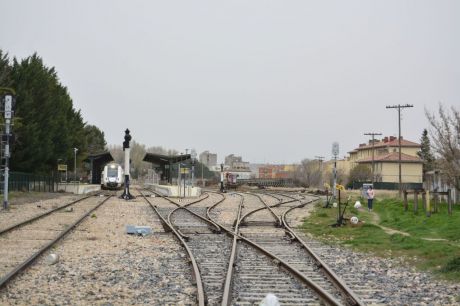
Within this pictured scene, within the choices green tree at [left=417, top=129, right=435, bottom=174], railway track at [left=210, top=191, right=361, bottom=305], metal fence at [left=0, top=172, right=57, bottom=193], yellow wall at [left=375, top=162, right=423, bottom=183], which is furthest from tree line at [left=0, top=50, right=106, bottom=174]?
yellow wall at [left=375, top=162, right=423, bottom=183]

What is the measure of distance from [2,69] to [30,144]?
788 cm

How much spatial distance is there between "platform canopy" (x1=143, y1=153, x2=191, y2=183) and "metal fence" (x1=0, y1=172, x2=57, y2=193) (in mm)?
9505

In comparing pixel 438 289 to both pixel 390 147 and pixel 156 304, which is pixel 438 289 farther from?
pixel 390 147

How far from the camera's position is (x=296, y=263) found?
11609mm

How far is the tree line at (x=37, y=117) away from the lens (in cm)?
5188

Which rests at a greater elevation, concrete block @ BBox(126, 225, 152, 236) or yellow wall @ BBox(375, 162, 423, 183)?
yellow wall @ BBox(375, 162, 423, 183)

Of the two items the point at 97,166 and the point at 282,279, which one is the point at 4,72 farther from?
the point at 282,279

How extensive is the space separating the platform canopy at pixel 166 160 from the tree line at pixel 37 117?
31.3 feet

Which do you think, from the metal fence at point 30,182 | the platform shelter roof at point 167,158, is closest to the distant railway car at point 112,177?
the platform shelter roof at point 167,158

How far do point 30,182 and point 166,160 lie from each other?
13.5 m

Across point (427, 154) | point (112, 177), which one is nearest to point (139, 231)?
point (427, 154)

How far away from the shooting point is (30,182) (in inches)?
1996

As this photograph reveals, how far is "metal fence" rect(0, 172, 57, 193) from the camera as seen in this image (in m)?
45.1

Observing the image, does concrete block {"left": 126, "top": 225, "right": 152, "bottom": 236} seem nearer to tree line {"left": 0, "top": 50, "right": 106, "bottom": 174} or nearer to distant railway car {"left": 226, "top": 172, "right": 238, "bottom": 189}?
tree line {"left": 0, "top": 50, "right": 106, "bottom": 174}
